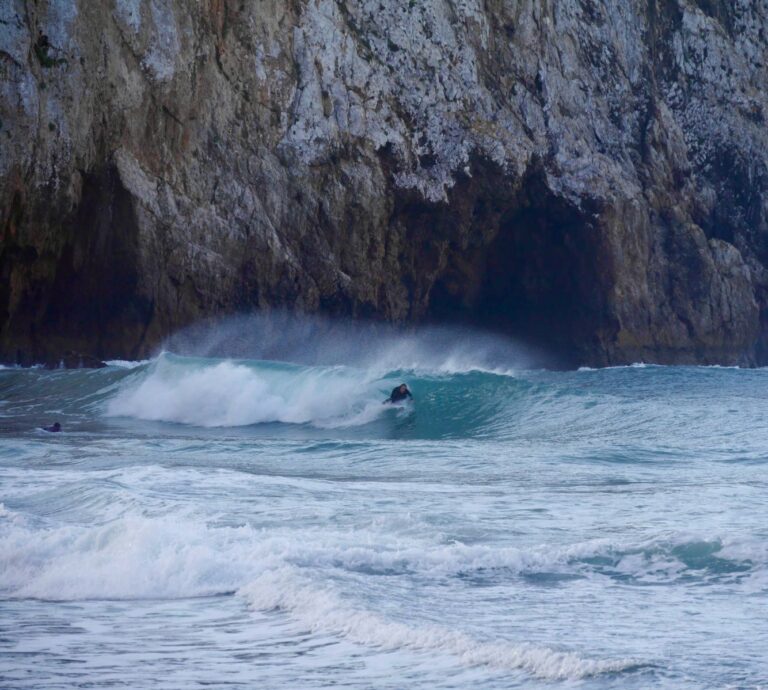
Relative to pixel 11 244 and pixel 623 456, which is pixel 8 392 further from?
pixel 623 456

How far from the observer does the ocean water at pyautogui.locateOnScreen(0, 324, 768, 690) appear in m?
5.11

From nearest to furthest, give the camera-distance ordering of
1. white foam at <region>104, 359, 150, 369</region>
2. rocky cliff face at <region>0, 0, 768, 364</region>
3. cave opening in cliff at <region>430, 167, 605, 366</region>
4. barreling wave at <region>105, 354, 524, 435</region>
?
barreling wave at <region>105, 354, 524, 435</region> < rocky cliff face at <region>0, 0, 768, 364</region> < white foam at <region>104, 359, 150, 369</region> < cave opening in cliff at <region>430, 167, 605, 366</region>

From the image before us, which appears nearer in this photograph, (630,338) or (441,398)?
(441,398)

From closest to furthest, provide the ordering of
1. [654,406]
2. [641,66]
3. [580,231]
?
[654,406] < [580,231] < [641,66]

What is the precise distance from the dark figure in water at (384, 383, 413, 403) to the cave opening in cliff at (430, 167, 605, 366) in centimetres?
1139

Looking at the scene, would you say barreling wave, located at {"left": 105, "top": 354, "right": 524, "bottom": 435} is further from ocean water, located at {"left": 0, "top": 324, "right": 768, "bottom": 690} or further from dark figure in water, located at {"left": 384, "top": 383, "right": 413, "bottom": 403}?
ocean water, located at {"left": 0, "top": 324, "right": 768, "bottom": 690}

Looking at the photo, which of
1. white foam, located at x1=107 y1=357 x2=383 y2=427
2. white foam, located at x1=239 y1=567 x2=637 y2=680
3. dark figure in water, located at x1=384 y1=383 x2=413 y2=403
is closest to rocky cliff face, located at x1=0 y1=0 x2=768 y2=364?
white foam, located at x1=107 y1=357 x2=383 y2=427

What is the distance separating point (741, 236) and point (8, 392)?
24.6 metres

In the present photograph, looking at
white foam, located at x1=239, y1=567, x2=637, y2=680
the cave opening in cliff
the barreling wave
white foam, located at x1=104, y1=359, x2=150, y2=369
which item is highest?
the cave opening in cliff

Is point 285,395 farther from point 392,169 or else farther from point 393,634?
point 393,634

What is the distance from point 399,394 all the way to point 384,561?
13.1 meters

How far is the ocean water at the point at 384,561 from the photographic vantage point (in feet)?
16.8

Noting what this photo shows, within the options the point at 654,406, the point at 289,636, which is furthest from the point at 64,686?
the point at 654,406

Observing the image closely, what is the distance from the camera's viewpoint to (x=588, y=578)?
6.74 metres
